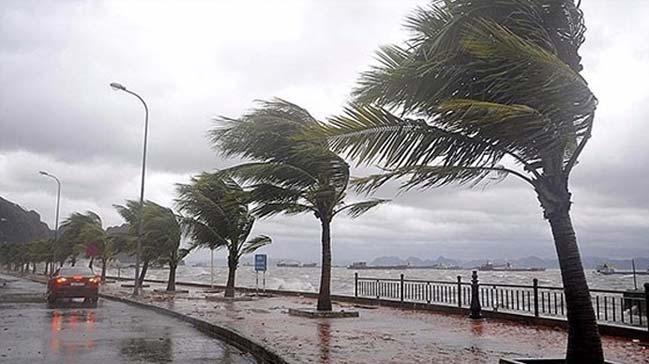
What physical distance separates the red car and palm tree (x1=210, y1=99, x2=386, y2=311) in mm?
10860

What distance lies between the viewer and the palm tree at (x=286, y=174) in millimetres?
17578

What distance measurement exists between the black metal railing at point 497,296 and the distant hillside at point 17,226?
426 feet

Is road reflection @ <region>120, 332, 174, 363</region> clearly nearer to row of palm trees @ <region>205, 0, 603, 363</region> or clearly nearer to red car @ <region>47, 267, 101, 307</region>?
row of palm trees @ <region>205, 0, 603, 363</region>

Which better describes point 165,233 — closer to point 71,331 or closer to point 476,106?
point 71,331

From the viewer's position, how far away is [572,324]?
781 centimetres

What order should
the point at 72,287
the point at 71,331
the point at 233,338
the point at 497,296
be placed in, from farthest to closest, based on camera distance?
1. the point at 72,287
2. the point at 497,296
3. the point at 71,331
4. the point at 233,338

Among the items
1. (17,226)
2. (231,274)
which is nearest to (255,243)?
(231,274)

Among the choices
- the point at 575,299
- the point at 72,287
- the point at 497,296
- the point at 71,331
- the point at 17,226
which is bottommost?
the point at 71,331

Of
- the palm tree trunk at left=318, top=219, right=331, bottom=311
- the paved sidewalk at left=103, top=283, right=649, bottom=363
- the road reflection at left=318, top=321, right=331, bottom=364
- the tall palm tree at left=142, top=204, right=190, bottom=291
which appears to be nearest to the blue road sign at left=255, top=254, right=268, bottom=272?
the tall palm tree at left=142, top=204, right=190, bottom=291

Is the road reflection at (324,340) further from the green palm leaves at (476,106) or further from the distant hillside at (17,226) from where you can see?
the distant hillside at (17,226)

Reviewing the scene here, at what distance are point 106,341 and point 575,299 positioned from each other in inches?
356

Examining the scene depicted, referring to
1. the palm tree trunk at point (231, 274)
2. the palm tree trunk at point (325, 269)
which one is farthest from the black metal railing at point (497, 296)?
the palm tree trunk at point (231, 274)

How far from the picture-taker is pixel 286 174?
701 inches

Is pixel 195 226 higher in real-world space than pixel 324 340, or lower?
higher
